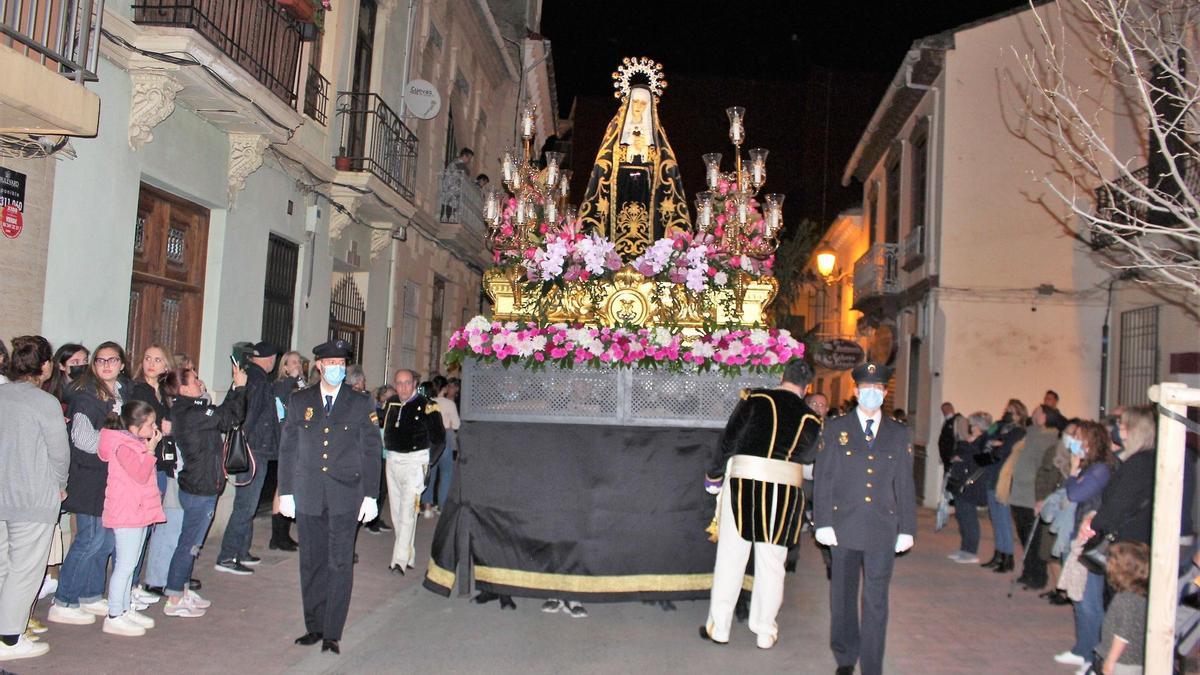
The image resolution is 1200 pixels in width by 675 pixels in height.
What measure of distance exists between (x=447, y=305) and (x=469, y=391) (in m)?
13.6

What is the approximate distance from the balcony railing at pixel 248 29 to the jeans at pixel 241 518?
154 inches

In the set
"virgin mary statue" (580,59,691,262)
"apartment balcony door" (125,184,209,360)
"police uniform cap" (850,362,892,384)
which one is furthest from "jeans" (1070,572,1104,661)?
"apartment balcony door" (125,184,209,360)

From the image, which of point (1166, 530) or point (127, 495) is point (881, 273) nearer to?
point (127, 495)

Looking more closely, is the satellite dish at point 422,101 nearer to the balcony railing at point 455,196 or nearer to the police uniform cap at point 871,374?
the balcony railing at point 455,196

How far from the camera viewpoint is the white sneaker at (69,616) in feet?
22.8

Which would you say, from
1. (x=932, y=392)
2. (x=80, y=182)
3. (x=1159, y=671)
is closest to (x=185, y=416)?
(x=80, y=182)

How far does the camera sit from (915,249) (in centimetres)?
2052

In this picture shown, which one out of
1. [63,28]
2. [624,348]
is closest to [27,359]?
[63,28]

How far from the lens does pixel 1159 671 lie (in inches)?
150

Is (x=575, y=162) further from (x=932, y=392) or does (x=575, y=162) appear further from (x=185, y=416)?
(x=185, y=416)

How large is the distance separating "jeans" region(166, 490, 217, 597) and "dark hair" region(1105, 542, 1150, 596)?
19.3 feet

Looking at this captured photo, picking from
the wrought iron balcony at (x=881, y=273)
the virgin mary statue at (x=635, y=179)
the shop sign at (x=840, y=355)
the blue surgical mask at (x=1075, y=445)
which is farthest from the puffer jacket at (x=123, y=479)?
the wrought iron balcony at (x=881, y=273)

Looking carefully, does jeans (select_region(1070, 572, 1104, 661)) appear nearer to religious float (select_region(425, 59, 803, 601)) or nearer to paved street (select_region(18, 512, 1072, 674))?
paved street (select_region(18, 512, 1072, 674))

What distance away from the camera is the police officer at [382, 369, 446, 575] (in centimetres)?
967
